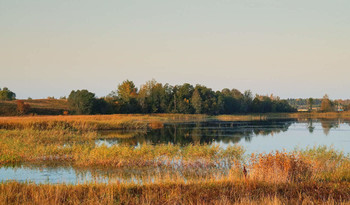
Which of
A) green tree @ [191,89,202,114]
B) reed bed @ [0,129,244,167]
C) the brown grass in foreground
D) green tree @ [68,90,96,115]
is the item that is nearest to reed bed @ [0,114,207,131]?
reed bed @ [0,129,244,167]

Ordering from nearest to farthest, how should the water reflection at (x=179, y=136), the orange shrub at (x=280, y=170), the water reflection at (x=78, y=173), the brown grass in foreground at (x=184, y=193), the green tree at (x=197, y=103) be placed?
1. the brown grass in foreground at (x=184, y=193)
2. the orange shrub at (x=280, y=170)
3. the water reflection at (x=78, y=173)
4. the water reflection at (x=179, y=136)
5. the green tree at (x=197, y=103)

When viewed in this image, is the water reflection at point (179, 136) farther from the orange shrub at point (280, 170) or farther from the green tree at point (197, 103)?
the green tree at point (197, 103)

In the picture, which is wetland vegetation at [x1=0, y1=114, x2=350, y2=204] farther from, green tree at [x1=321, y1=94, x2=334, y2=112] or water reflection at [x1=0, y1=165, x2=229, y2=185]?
green tree at [x1=321, y1=94, x2=334, y2=112]

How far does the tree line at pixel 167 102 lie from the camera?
7331 cm

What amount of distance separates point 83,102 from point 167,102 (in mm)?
31361

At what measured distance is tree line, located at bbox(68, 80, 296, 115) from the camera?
7331cm

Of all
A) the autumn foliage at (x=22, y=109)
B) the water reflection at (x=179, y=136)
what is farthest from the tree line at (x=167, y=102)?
the water reflection at (x=179, y=136)

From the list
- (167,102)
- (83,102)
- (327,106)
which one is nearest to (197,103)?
(167,102)

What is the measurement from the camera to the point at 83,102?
7138 centimetres

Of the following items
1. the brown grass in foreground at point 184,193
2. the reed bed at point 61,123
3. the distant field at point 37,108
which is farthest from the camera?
the distant field at point 37,108

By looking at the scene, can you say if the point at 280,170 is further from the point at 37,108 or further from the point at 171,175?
the point at 37,108

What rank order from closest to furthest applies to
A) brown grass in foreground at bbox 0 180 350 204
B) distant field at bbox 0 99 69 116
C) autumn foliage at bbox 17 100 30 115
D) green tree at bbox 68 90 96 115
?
brown grass in foreground at bbox 0 180 350 204, distant field at bbox 0 99 69 116, autumn foliage at bbox 17 100 30 115, green tree at bbox 68 90 96 115

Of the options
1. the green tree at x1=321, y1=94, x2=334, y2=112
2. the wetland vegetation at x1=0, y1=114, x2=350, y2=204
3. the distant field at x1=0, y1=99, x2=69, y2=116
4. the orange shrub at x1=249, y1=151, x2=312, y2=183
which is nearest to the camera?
the wetland vegetation at x1=0, y1=114, x2=350, y2=204

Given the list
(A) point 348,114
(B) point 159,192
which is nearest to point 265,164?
(B) point 159,192
